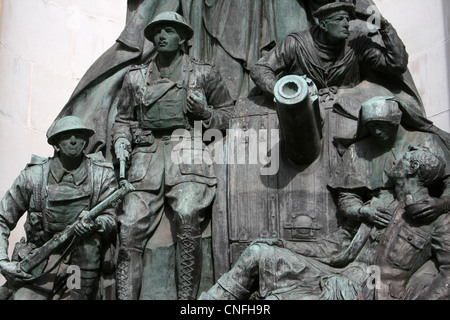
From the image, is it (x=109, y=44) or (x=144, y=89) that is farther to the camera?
(x=109, y=44)

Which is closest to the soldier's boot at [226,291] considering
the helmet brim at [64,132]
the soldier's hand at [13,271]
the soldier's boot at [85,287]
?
the soldier's boot at [85,287]

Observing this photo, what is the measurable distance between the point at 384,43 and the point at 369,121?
0.95 metres

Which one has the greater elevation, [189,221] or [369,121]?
[369,121]

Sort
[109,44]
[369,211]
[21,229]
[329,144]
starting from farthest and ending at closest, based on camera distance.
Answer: [109,44] → [21,229] → [329,144] → [369,211]

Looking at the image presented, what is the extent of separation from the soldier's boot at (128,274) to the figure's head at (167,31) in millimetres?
1788

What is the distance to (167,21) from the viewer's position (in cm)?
1014

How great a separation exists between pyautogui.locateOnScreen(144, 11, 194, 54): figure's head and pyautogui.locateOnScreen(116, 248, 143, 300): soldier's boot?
70.4 inches

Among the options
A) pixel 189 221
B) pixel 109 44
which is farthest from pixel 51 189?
pixel 109 44

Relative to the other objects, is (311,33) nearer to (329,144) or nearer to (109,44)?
(329,144)

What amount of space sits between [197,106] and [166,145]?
42 centimetres

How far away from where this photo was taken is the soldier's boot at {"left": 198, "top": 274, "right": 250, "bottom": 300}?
8.84 m

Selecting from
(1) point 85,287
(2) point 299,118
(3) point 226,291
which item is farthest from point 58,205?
(2) point 299,118

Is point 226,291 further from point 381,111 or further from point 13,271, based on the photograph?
point 381,111

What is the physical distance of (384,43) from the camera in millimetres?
10062
